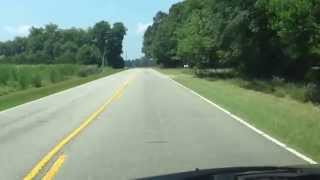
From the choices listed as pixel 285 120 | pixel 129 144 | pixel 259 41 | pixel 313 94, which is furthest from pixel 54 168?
pixel 259 41

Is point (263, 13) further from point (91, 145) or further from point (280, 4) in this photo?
point (91, 145)

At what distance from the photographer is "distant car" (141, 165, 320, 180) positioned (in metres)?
4.57

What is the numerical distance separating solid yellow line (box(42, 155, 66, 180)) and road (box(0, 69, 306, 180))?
16 mm

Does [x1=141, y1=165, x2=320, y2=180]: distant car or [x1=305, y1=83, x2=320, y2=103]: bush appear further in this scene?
[x1=305, y1=83, x2=320, y2=103]: bush

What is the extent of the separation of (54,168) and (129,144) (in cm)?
357

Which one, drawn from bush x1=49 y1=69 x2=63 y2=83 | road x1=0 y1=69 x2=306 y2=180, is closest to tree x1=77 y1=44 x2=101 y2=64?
bush x1=49 y1=69 x2=63 y2=83

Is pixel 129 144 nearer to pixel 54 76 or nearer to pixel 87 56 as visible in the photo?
pixel 54 76

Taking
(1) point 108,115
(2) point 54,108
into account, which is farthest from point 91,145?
(2) point 54,108

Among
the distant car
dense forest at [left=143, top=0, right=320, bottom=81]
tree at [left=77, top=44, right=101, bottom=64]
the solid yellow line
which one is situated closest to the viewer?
the distant car

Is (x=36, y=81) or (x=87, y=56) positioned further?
(x=87, y=56)

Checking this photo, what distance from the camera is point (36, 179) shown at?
36.3 ft

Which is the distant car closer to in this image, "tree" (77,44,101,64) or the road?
the road

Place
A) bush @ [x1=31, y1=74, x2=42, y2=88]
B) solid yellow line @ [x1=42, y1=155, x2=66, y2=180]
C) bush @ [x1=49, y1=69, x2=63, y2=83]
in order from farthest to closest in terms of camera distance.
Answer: bush @ [x1=49, y1=69, x2=63, y2=83] < bush @ [x1=31, y1=74, x2=42, y2=88] < solid yellow line @ [x1=42, y1=155, x2=66, y2=180]

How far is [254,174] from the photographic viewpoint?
470 centimetres
